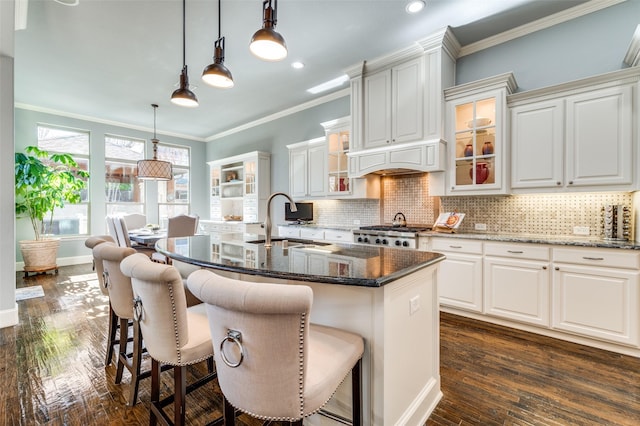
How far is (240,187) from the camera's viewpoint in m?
6.99

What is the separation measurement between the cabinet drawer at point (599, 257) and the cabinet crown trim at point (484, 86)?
1766mm

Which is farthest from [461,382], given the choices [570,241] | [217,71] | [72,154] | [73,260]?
[72,154]

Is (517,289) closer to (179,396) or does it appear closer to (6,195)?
(179,396)

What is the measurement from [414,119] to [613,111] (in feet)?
5.81

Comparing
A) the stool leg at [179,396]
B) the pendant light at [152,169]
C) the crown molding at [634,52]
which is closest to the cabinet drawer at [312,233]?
the pendant light at [152,169]

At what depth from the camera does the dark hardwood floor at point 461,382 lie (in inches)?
67.2

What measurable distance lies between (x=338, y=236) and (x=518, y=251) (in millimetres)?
2256

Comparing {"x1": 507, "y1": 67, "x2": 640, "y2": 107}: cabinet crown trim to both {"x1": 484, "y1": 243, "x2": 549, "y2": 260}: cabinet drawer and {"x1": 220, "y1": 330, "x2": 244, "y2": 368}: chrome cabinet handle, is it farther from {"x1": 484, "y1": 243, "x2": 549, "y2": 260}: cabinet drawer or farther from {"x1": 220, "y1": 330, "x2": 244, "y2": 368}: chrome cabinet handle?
{"x1": 220, "y1": 330, "x2": 244, "y2": 368}: chrome cabinet handle

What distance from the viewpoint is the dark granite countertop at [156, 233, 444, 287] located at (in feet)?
3.97

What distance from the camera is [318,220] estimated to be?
5379 mm

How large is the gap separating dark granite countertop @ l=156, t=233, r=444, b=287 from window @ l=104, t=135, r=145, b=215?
231 inches

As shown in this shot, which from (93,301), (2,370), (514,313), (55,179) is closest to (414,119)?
(514,313)

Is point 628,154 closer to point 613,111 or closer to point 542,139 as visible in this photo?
point 613,111

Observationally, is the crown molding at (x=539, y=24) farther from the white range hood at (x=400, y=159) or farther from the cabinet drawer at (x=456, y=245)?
the cabinet drawer at (x=456, y=245)
